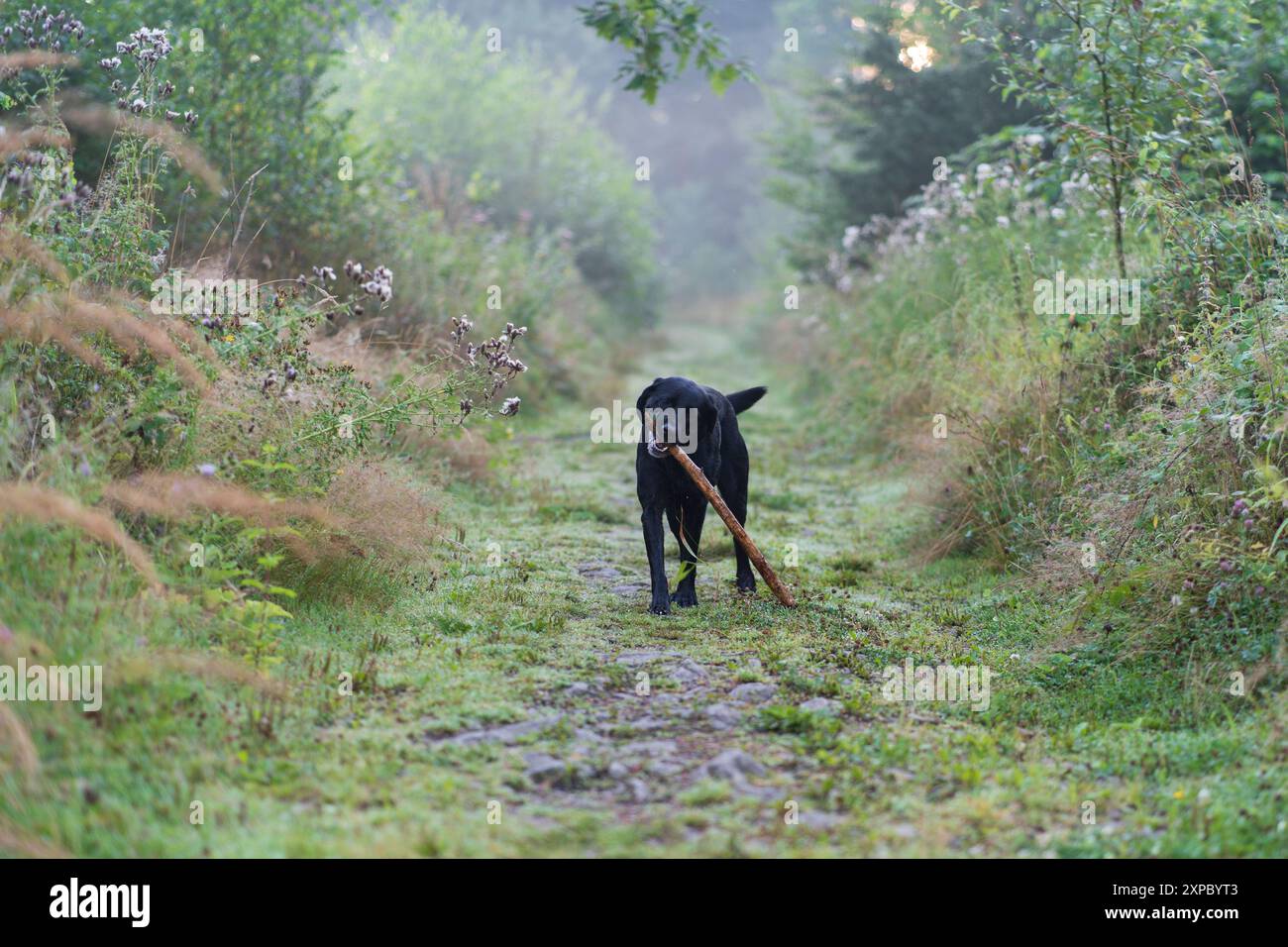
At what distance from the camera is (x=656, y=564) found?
570 centimetres

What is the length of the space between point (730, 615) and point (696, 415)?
1069 mm

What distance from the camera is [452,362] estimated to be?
9094 millimetres

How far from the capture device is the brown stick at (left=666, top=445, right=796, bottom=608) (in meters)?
5.63

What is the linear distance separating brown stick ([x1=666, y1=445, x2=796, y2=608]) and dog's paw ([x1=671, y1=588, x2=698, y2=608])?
1.22 ft

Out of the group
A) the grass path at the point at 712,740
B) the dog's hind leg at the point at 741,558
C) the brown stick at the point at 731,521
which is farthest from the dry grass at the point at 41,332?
the dog's hind leg at the point at 741,558

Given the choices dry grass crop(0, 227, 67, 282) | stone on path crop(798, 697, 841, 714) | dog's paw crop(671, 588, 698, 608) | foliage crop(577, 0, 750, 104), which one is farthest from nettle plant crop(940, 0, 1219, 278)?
dry grass crop(0, 227, 67, 282)

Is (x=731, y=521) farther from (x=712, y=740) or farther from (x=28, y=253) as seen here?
(x=28, y=253)

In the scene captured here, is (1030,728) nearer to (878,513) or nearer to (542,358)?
(878,513)

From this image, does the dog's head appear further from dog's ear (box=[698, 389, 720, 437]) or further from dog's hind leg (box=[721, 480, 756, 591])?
dog's hind leg (box=[721, 480, 756, 591])

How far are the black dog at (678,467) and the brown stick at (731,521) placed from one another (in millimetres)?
111

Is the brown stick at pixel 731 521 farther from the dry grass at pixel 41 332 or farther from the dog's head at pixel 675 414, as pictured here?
the dry grass at pixel 41 332

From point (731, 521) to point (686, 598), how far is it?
19.1 inches

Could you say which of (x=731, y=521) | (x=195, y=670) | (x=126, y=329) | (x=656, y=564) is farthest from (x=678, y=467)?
(x=195, y=670)

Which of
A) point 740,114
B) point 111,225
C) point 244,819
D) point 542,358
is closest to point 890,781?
point 244,819
